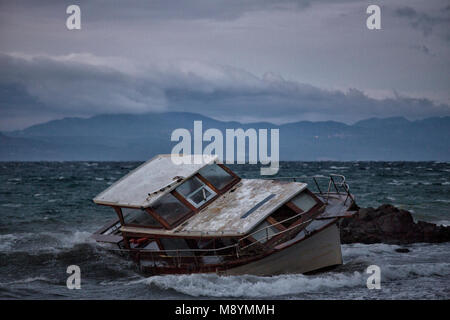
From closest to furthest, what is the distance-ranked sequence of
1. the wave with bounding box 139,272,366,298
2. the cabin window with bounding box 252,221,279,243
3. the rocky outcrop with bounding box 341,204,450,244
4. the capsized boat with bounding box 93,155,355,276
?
the wave with bounding box 139,272,366,298 < the capsized boat with bounding box 93,155,355,276 < the cabin window with bounding box 252,221,279,243 < the rocky outcrop with bounding box 341,204,450,244

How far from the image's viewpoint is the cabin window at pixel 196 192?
16031mm

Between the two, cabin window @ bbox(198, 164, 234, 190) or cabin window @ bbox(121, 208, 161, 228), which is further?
cabin window @ bbox(198, 164, 234, 190)

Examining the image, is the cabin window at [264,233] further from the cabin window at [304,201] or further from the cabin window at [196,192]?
the cabin window at [196,192]

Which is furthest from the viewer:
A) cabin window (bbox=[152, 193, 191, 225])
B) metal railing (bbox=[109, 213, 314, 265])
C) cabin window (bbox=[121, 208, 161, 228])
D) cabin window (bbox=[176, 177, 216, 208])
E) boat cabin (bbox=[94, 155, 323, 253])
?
cabin window (bbox=[176, 177, 216, 208])

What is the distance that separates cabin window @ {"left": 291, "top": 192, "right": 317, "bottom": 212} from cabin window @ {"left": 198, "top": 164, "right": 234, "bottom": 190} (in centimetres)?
230

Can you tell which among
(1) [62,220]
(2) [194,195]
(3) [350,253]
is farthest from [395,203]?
(2) [194,195]

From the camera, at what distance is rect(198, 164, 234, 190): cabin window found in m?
16.7

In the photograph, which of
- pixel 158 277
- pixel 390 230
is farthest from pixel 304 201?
pixel 390 230

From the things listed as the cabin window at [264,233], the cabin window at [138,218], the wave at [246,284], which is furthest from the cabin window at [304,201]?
the cabin window at [138,218]

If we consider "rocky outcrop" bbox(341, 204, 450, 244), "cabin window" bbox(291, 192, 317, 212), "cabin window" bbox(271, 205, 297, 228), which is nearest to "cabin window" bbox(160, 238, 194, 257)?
"cabin window" bbox(271, 205, 297, 228)

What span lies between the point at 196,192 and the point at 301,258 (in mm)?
3697

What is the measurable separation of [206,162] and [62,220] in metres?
16.5

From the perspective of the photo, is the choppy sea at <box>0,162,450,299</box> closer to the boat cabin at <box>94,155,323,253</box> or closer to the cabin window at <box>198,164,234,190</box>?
the boat cabin at <box>94,155,323,253</box>

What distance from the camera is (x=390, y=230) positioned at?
23.1m
